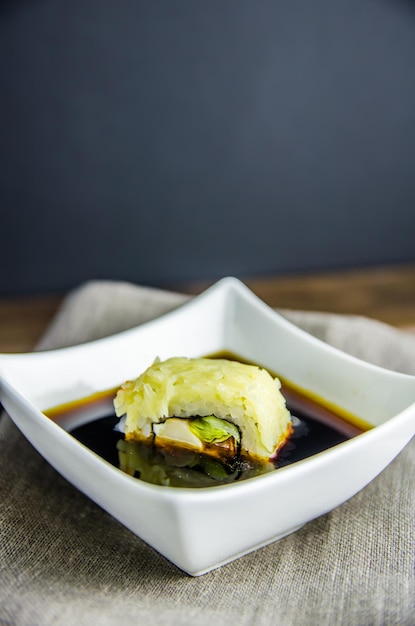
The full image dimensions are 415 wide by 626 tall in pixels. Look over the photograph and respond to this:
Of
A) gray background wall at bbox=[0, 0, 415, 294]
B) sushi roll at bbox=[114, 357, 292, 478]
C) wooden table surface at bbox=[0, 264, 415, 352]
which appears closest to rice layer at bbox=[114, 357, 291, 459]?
sushi roll at bbox=[114, 357, 292, 478]

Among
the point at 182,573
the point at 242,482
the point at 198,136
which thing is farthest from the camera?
the point at 198,136

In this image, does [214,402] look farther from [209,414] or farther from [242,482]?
[242,482]

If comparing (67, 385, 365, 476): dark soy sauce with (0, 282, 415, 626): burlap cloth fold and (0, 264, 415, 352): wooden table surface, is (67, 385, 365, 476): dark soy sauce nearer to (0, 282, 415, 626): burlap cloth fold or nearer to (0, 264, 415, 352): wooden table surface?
(0, 282, 415, 626): burlap cloth fold

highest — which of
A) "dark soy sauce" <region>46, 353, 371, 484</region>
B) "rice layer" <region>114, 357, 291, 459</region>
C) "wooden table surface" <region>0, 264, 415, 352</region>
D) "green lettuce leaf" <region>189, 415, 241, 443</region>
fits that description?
"rice layer" <region>114, 357, 291, 459</region>

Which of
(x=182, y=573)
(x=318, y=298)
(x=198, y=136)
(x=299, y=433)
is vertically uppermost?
(x=198, y=136)

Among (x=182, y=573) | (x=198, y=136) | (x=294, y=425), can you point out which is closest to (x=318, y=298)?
(x=198, y=136)

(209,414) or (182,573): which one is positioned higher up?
(209,414)
